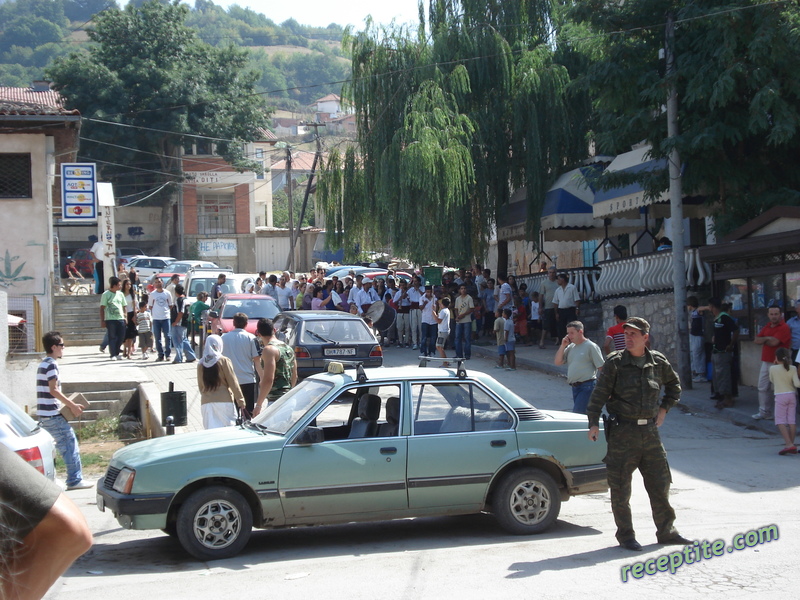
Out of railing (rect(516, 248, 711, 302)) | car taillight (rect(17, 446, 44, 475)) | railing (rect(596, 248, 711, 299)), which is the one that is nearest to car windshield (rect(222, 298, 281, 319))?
railing (rect(516, 248, 711, 302))

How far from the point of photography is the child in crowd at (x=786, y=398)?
35.3ft

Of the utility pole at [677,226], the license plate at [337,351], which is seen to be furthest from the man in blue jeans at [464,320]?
the utility pole at [677,226]

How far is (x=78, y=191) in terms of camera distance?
2206 cm

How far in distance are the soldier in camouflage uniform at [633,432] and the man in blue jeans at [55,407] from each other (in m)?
5.89

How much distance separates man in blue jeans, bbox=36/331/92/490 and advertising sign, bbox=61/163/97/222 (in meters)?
13.3

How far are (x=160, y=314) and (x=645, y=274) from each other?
11.1 meters

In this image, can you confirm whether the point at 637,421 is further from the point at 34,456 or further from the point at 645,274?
the point at 645,274

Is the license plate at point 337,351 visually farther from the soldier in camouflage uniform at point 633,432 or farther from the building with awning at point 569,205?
the building with awning at point 569,205

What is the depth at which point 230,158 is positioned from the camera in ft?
170

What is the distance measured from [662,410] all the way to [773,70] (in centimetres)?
1036

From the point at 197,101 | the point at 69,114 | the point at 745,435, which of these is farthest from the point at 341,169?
the point at 197,101

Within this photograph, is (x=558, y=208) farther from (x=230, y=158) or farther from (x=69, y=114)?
(x=230, y=158)

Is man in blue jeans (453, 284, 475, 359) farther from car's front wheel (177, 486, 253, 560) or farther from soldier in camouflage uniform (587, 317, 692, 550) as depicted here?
car's front wheel (177, 486, 253, 560)

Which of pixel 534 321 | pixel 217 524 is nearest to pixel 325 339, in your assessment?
pixel 534 321
